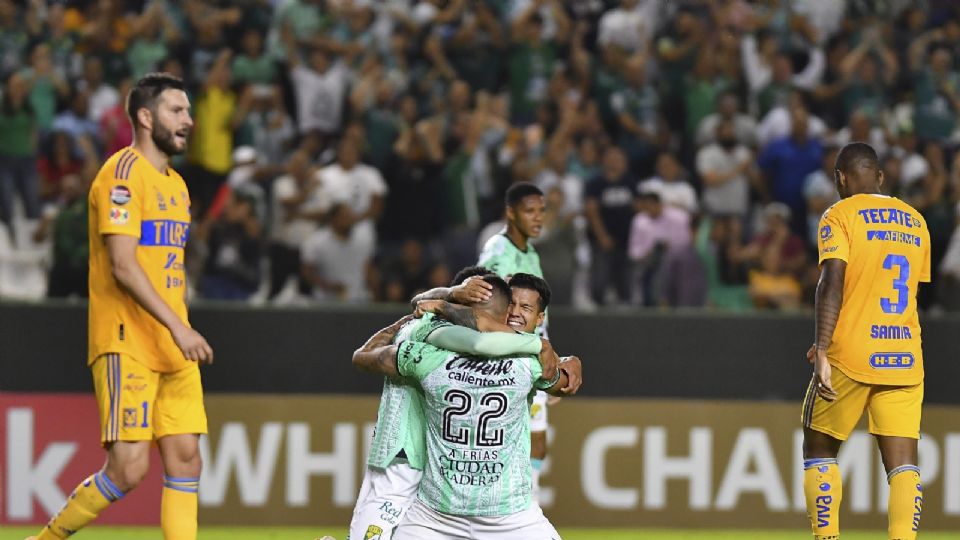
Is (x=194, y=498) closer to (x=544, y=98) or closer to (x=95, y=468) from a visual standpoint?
(x=95, y=468)

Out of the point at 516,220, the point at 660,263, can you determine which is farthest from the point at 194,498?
the point at 660,263

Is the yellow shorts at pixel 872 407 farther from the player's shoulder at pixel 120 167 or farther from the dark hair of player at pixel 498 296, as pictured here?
the player's shoulder at pixel 120 167

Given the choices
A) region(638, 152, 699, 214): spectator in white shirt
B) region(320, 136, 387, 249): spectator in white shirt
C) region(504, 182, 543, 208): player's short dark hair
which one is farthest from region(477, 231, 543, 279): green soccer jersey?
region(638, 152, 699, 214): spectator in white shirt

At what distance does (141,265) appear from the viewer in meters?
6.82

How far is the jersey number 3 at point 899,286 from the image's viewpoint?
7.65 metres

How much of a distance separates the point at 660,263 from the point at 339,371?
121 inches

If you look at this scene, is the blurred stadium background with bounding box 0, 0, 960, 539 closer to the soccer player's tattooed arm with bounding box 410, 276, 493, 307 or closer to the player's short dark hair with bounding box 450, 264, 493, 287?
the player's short dark hair with bounding box 450, 264, 493, 287

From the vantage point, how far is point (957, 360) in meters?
10.9

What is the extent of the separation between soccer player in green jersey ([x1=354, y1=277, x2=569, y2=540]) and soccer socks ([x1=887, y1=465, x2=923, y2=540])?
2.30 meters

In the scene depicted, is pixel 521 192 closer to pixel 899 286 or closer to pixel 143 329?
pixel 899 286

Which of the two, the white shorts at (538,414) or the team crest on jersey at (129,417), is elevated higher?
the team crest on jersey at (129,417)

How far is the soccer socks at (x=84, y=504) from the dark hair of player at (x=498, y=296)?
6.78 feet

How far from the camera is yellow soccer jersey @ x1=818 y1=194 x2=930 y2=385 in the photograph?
7.60m

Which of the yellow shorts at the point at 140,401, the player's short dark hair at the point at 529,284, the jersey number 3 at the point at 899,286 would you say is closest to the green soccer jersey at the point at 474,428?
the player's short dark hair at the point at 529,284
